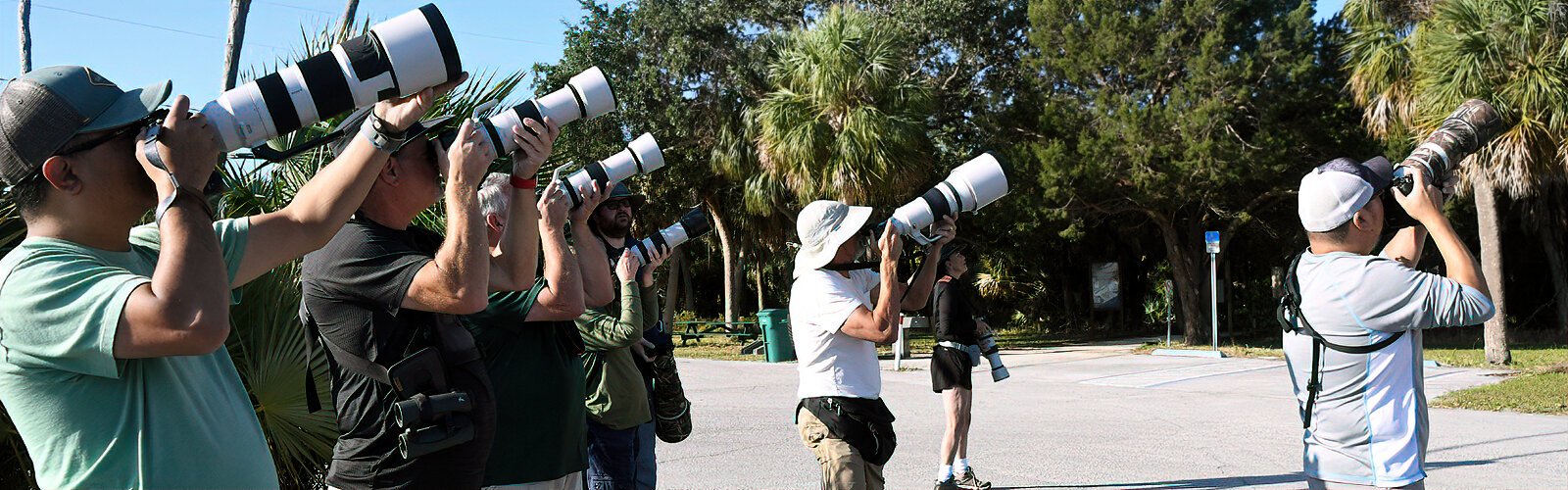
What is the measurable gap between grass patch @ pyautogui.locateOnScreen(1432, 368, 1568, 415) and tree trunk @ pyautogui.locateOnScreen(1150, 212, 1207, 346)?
10.0m

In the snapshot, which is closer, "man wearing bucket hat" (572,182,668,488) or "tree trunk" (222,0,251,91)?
"man wearing bucket hat" (572,182,668,488)

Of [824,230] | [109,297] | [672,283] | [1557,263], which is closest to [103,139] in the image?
[109,297]

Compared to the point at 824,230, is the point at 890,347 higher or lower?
lower

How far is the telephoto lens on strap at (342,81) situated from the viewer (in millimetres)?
2225

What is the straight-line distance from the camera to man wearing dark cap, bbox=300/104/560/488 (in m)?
2.61

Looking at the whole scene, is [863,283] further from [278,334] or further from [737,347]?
[737,347]

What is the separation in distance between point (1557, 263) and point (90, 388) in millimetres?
28028

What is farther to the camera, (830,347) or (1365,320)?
(830,347)

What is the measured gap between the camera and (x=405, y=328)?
2727 millimetres

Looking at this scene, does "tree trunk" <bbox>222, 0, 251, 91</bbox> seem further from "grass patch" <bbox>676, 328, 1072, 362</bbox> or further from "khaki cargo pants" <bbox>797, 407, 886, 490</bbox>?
"grass patch" <bbox>676, 328, 1072, 362</bbox>

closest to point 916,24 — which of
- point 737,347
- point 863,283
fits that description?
point 737,347

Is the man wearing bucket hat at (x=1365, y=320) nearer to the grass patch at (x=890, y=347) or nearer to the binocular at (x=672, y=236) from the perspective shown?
the binocular at (x=672, y=236)

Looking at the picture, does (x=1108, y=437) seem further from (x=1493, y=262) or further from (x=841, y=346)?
(x=1493, y=262)

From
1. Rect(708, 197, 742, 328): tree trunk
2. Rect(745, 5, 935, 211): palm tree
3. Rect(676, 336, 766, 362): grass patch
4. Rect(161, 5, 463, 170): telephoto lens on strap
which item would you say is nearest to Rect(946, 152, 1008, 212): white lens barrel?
Rect(161, 5, 463, 170): telephoto lens on strap
